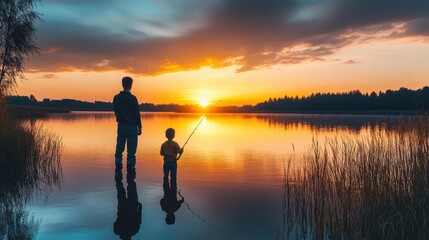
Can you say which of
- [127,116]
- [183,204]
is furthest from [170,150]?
[183,204]

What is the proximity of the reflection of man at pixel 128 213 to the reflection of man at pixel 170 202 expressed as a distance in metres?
0.53


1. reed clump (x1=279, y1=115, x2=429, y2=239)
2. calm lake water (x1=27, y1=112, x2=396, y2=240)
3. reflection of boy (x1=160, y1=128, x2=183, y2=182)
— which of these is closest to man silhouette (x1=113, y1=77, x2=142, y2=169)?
calm lake water (x1=27, y1=112, x2=396, y2=240)

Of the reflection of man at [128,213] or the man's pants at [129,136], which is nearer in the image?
the reflection of man at [128,213]

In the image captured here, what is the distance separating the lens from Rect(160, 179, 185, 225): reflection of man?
6867 mm

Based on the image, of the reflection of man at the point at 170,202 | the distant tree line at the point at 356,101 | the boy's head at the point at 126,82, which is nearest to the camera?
the reflection of man at the point at 170,202

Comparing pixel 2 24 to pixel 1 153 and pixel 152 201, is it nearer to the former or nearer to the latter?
pixel 1 153

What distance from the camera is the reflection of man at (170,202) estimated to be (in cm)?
687

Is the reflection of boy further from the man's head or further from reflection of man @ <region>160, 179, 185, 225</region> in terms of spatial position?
the man's head

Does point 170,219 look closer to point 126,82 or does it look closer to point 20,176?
point 126,82

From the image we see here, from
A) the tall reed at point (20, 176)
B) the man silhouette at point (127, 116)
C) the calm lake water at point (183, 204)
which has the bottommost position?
the calm lake water at point (183, 204)

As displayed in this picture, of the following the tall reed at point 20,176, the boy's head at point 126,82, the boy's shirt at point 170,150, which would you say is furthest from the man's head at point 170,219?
the boy's head at point 126,82

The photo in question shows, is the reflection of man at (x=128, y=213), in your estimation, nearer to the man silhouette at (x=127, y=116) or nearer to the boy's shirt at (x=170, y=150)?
the boy's shirt at (x=170, y=150)

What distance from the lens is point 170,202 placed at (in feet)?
26.4

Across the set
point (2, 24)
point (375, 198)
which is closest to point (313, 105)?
point (2, 24)
